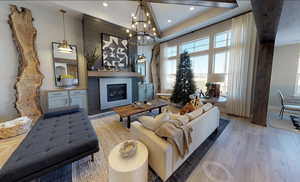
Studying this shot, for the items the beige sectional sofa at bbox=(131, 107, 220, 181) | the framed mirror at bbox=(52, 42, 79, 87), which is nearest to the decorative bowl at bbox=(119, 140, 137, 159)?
the beige sectional sofa at bbox=(131, 107, 220, 181)

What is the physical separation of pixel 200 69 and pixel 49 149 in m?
5.14

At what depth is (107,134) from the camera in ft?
8.84

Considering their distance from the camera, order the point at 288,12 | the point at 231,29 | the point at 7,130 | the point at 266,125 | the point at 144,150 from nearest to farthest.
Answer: the point at 144,150
the point at 288,12
the point at 7,130
the point at 266,125
the point at 231,29

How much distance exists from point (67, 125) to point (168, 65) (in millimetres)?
5327

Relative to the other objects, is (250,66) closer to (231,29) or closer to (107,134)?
(231,29)

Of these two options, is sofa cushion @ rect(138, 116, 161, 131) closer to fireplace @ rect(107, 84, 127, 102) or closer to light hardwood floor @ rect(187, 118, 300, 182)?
light hardwood floor @ rect(187, 118, 300, 182)

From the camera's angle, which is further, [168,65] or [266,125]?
[168,65]

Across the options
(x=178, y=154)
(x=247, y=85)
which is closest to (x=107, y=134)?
(x=178, y=154)

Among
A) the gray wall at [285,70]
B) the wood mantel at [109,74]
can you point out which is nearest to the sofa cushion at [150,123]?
the wood mantel at [109,74]

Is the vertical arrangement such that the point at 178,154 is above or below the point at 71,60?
below

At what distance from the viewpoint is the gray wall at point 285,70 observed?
4.04 meters

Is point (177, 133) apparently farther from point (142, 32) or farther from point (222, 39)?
point (222, 39)

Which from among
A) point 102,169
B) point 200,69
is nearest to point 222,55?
point 200,69

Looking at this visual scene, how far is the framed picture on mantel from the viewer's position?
13.8 feet
